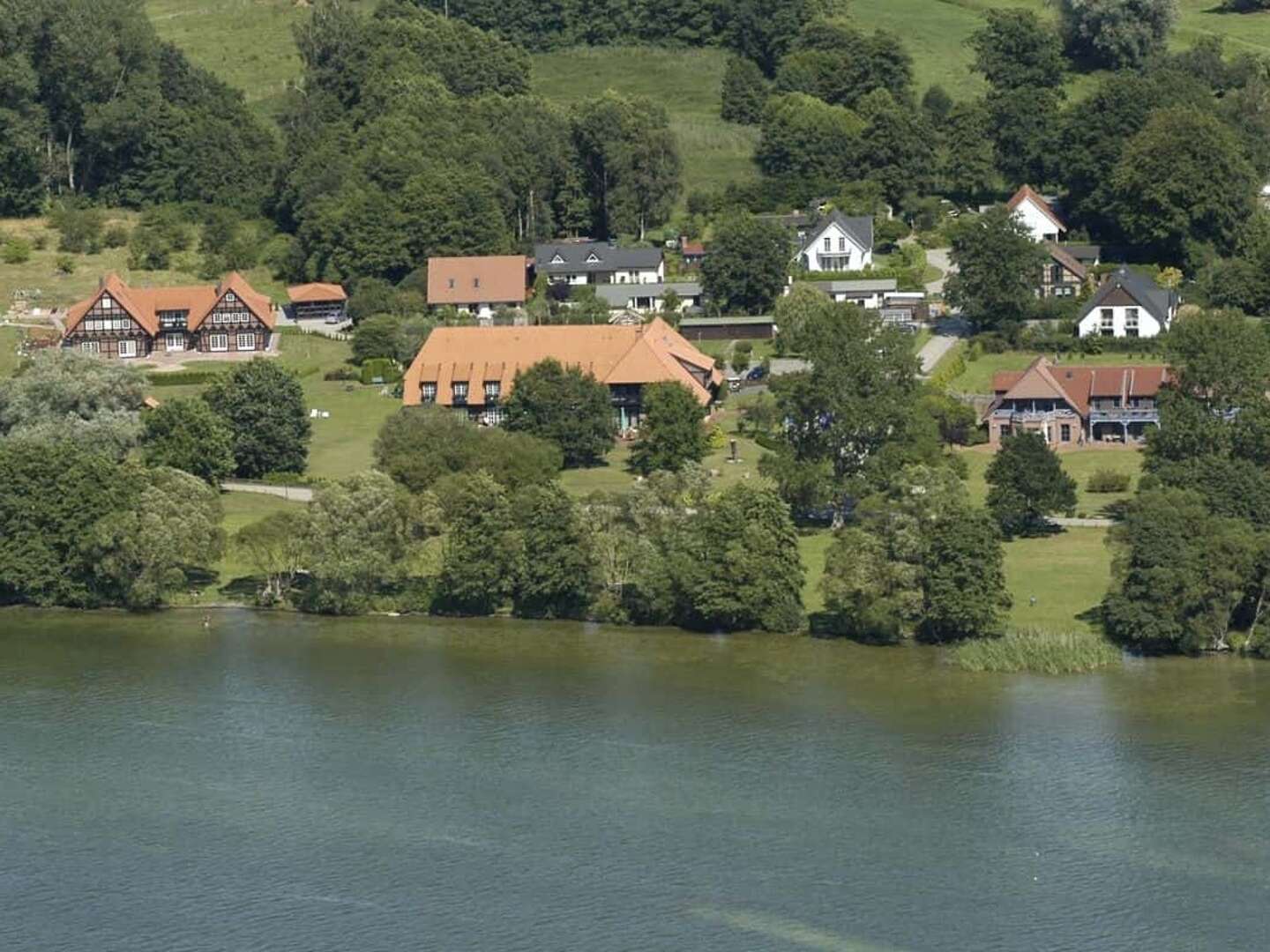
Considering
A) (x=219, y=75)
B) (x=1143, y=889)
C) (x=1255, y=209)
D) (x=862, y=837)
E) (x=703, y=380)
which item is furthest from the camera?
(x=219, y=75)

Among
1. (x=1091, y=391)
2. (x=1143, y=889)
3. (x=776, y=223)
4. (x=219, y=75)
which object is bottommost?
(x=1143, y=889)

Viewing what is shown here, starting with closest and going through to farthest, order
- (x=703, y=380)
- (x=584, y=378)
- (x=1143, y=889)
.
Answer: (x=1143, y=889) → (x=584, y=378) → (x=703, y=380)

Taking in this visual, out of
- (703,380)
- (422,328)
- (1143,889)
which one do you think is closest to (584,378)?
(703,380)

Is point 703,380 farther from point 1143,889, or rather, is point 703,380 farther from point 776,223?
point 1143,889

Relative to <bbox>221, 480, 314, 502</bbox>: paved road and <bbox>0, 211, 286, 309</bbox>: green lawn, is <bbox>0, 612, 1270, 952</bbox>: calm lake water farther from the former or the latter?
<bbox>0, 211, 286, 309</bbox>: green lawn

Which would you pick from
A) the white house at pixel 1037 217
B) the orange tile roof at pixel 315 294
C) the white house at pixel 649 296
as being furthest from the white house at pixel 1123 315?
the orange tile roof at pixel 315 294

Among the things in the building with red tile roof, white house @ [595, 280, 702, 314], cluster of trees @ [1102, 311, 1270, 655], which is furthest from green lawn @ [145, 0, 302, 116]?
cluster of trees @ [1102, 311, 1270, 655]

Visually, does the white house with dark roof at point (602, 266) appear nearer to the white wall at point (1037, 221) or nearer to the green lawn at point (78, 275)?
the green lawn at point (78, 275)
